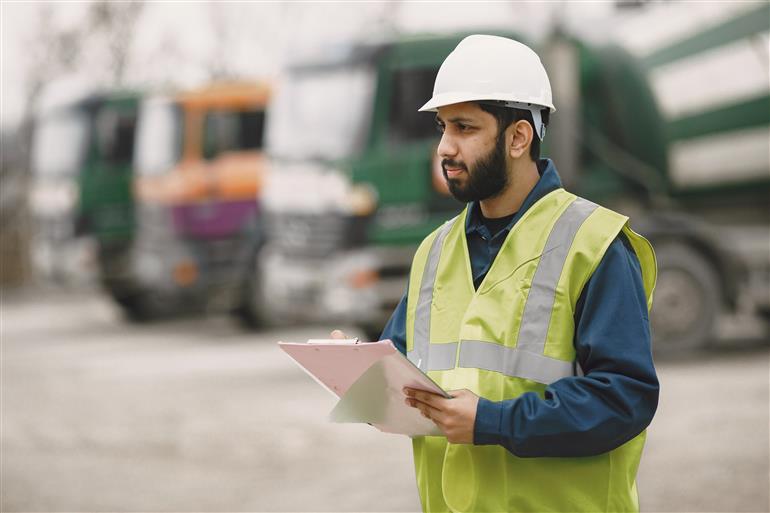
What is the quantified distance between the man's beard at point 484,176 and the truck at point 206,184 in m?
13.1

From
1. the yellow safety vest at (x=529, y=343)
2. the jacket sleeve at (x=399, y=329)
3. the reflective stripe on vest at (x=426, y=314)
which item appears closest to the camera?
the yellow safety vest at (x=529, y=343)

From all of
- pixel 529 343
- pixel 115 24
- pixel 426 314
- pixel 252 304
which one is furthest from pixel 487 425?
pixel 115 24

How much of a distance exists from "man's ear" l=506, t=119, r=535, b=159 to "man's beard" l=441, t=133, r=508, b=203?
0.09ft

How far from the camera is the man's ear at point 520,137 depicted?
2.73 metres

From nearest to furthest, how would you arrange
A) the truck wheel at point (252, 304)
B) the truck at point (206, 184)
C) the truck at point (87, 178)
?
the truck wheel at point (252, 304)
the truck at point (206, 184)
the truck at point (87, 178)

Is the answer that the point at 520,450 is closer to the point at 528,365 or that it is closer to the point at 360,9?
the point at 528,365

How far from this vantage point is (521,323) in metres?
2.60

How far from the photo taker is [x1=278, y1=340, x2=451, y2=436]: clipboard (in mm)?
2543

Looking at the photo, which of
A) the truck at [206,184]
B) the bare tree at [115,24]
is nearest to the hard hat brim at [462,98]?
the truck at [206,184]

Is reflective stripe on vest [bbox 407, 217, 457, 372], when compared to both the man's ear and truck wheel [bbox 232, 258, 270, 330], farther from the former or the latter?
truck wheel [bbox 232, 258, 270, 330]

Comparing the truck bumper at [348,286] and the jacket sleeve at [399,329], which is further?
the truck bumper at [348,286]

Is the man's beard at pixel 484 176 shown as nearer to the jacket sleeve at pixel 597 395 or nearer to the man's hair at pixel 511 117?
the man's hair at pixel 511 117

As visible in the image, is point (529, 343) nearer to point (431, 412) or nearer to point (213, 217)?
point (431, 412)

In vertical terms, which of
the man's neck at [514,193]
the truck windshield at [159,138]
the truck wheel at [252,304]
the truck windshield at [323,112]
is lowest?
the truck wheel at [252,304]
